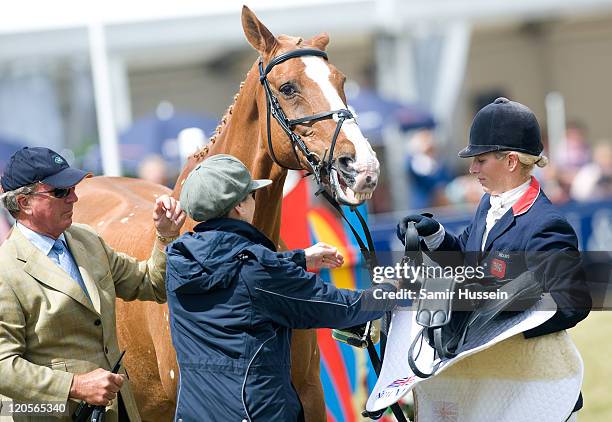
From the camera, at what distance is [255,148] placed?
4207mm

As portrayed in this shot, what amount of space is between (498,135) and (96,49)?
5.42m

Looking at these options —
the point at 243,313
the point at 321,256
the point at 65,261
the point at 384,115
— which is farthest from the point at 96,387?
the point at 384,115

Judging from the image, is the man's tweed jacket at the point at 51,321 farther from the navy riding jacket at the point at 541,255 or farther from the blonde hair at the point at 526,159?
the blonde hair at the point at 526,159

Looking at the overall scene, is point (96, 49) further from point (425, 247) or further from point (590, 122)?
point (590, 122)

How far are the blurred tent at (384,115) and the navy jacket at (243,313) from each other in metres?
11.5

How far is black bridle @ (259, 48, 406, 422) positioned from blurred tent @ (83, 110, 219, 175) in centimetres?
966

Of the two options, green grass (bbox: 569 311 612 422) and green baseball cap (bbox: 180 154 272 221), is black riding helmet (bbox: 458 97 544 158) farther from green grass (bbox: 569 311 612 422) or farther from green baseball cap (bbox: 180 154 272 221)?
green grass (bbox: 569 311 612 422)

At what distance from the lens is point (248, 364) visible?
3.12 m

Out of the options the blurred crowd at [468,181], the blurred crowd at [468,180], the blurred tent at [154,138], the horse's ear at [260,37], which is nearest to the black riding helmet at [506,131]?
→ the horse's ear at [260,37]

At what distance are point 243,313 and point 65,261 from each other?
815 millimetres

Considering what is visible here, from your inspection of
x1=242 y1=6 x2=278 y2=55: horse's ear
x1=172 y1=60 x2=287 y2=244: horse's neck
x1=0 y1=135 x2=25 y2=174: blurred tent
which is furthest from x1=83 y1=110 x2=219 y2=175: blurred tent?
x1=242 y1=6 x2=278 y2=55: horse's ear

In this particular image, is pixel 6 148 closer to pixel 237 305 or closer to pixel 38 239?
pixel 38 239

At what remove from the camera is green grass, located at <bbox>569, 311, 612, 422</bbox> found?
264 inches

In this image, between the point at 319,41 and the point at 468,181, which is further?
the point at 468,181
